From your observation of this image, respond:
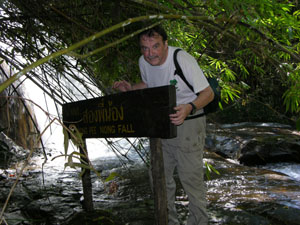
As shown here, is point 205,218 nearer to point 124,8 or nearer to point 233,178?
point 124,8

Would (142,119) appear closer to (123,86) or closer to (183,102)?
(183,102)

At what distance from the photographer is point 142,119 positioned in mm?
1884

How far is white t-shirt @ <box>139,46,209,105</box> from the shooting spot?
1.99 m

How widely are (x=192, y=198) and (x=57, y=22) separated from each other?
1.90 metres

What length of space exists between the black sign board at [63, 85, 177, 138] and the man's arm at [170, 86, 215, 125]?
0.03m

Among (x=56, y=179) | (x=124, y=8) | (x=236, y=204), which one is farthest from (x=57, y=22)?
(x=56, y=179)

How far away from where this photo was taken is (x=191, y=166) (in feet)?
7.32

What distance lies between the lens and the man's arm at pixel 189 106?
173cm

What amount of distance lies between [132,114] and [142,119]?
0.10 metres

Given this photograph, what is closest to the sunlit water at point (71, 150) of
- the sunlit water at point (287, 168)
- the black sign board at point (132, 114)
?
the sunlit water at point (287, 168)

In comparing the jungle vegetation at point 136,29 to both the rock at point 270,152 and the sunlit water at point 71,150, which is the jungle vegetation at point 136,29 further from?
the rock at point 270,152

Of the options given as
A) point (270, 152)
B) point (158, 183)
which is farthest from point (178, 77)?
point (270, 152)

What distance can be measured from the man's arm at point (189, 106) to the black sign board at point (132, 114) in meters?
0.03

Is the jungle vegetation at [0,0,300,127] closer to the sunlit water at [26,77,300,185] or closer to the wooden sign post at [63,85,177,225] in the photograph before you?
the wooden sign post at [63,85,177,225]
